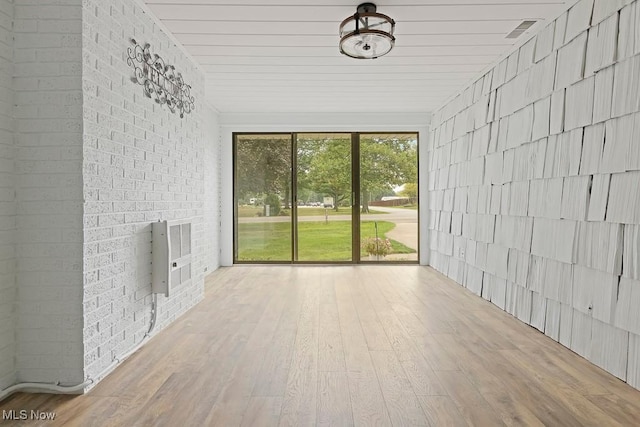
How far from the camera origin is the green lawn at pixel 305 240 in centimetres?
682

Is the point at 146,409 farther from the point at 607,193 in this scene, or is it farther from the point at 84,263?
the point at 607,193

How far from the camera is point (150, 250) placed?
3.12m

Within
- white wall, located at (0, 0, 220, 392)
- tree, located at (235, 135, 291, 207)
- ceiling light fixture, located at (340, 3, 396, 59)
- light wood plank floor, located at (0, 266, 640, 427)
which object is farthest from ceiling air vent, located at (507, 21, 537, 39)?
tree, located at (235, 135, 291, 207)

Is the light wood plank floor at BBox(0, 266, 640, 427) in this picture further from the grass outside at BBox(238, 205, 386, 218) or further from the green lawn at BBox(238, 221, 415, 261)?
the grass outside at BBox(238, 205, 386, 218)

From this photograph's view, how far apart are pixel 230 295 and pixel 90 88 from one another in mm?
2739

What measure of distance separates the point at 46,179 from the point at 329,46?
2514mm

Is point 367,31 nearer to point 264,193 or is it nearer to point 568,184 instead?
point 568,184

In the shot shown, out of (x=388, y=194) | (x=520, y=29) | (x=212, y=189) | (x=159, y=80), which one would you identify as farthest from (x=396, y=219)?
(x=159, y=80)

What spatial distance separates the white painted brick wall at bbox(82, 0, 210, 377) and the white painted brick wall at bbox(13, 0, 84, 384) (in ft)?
0.23

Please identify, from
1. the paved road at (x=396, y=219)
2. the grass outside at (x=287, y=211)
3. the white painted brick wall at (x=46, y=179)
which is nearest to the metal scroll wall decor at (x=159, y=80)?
the white painted brick wall at (x=46, y=179)

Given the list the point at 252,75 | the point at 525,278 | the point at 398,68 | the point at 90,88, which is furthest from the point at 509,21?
the point at 90,88

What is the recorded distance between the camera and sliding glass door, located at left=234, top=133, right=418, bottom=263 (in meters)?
6.82

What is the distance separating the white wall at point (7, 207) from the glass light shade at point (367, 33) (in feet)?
6.65

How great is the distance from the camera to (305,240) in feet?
22.6
